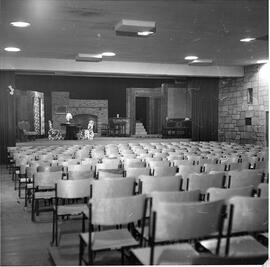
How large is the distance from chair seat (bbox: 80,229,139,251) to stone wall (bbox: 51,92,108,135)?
16917mm

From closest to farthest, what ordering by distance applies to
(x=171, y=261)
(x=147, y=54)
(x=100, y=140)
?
1. (x=171, y=261)
2. (x=147, y=54)
3. (x=100, y=140)

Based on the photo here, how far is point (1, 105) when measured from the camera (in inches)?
527

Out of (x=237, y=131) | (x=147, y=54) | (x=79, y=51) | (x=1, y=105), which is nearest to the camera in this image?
(x=79, y=51)

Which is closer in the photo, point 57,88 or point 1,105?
point 1,105

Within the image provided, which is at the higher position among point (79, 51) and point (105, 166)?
point (79, 51)

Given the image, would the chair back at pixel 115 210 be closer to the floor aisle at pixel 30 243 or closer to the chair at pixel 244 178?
the floor aisle at pixel 30 243

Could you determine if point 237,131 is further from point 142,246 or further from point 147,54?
point 142,246

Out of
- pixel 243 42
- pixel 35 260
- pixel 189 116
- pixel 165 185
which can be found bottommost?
pixel 35 260

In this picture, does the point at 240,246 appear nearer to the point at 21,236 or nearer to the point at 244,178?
the point at 244,178

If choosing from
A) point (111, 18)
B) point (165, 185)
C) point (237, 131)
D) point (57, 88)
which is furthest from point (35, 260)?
point (57, 88)

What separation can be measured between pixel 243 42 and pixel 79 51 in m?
4.14

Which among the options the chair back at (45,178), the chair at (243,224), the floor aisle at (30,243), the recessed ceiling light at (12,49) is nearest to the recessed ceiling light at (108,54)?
the recessed ceiling light at (12,49)

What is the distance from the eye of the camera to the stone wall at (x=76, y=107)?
20.5 m

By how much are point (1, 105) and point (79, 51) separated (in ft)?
16.2
